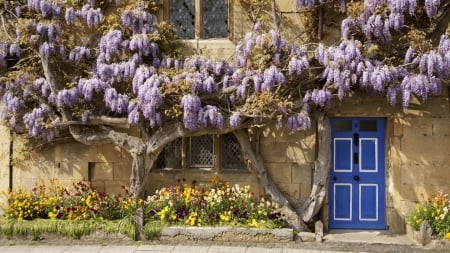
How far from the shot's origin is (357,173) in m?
9.38

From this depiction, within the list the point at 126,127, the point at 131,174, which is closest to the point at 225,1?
the point at 126,127

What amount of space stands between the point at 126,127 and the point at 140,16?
199 cm

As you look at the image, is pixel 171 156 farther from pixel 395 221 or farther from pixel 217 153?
pixel 395 221

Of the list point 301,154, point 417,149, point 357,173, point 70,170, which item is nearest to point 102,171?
point 70,170

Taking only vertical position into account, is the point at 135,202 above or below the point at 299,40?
below

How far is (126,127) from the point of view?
29.7 ft

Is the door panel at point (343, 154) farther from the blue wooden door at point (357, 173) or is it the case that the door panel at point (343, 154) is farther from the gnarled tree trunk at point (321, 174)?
the gnarled tree trunk at point (321, 174)

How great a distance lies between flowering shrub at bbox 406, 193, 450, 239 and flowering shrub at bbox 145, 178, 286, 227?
85.2 inches

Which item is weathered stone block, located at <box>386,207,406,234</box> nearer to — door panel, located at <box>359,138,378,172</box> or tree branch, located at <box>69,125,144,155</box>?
door panel, located at <box>359,138,378,172</box>

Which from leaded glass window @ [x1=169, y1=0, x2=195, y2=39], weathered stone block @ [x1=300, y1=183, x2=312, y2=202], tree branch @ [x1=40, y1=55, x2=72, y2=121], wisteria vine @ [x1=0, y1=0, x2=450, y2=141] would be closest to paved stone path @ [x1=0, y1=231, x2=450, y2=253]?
weathered stone block @ [x1=300, y1=183, x2=312, y2=202]

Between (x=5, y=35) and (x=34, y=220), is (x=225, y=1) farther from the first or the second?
(x=34, y=220)

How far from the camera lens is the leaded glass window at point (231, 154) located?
31.4 ft

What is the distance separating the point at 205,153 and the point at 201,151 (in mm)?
86

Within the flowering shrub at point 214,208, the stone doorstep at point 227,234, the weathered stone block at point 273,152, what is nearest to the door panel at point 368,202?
the weathered stone block at point 273,152
